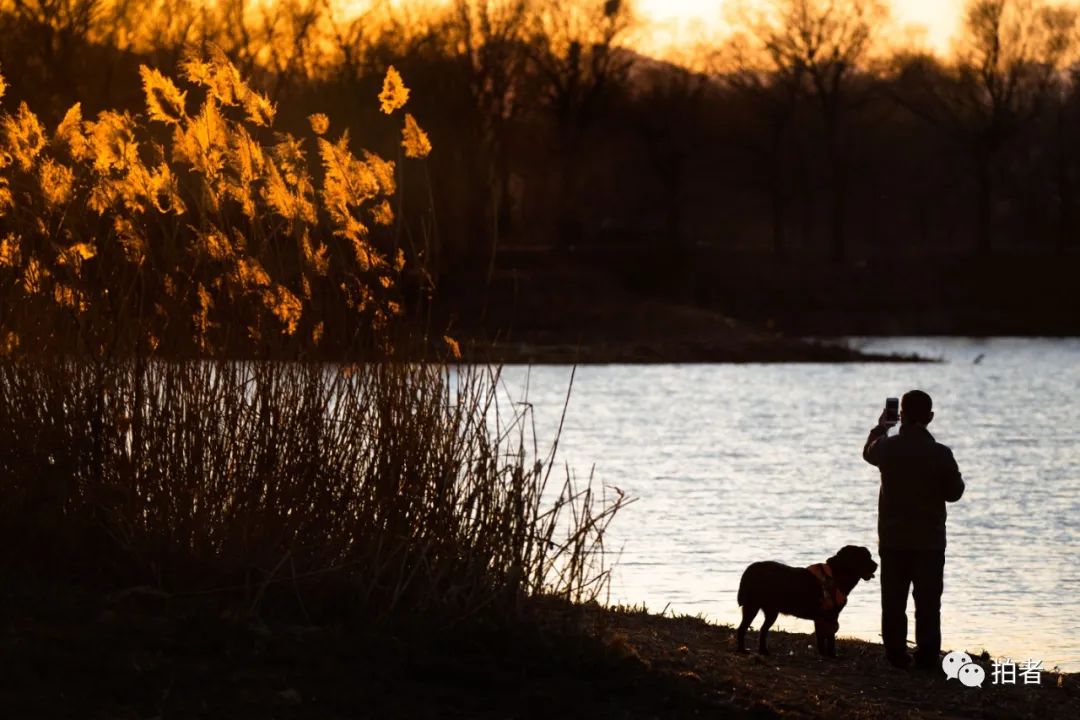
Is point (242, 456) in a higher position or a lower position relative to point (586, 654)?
higher

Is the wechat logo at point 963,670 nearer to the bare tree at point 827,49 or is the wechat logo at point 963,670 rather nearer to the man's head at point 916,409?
the man's head at point 916,409

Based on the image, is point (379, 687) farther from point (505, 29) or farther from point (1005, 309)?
point (1005, 309)

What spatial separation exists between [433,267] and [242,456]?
144 centimetres

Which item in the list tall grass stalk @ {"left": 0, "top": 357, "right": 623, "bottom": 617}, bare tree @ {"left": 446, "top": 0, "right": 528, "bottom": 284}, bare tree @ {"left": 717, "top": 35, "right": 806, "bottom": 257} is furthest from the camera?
bare tree @ {"left": 717, "top": 35, "right": 806, "bottom": 257}

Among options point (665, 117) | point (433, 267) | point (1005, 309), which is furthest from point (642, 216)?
point (433, 267)

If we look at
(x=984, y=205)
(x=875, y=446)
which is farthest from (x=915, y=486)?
(x=984, y=205)

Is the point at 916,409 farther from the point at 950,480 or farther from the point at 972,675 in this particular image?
the point at 972,675

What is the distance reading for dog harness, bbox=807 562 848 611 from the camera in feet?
31.3

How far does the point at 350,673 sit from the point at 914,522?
3.58 meters

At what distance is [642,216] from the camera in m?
77.9

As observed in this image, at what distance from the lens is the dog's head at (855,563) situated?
9.75 metres

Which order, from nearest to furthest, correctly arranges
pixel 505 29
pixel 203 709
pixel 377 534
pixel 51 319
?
pixel 203 709 → pixel 377 534 → pixel 51 319 → pixel 505 29

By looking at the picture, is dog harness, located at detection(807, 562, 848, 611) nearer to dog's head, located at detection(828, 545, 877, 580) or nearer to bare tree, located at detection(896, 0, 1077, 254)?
dog's head, located at detection(828, 545, 877, 580)

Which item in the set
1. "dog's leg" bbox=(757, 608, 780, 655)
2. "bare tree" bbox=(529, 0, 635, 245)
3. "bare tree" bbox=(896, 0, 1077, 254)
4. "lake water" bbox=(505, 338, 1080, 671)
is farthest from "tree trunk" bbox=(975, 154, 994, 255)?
"dog's leg" bbox=(757, 608, 780, 655)
